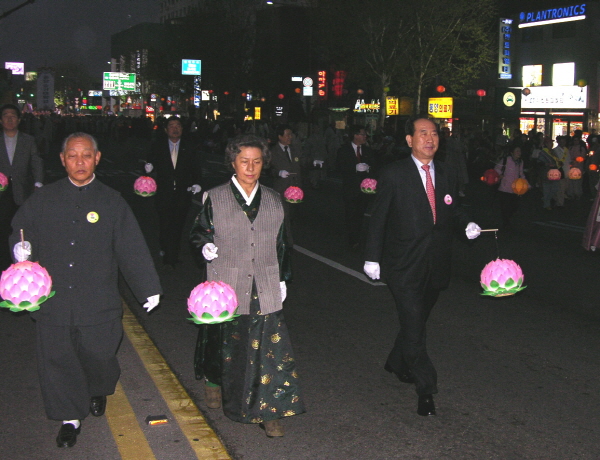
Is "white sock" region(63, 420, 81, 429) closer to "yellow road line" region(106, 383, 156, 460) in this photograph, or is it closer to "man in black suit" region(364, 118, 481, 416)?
"yellow road line" region(106, 383, 156, 460)

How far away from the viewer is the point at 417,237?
5.26 metres

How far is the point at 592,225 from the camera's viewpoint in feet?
35.1

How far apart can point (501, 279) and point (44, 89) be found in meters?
65.2

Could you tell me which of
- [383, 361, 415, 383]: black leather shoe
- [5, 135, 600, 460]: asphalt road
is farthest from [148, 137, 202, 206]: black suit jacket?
[383, 361, 415, 383]: black leather shoe

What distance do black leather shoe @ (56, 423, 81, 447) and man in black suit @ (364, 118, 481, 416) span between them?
213 centimetres

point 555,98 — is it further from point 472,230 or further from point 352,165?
point 472,230

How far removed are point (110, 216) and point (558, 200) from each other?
16.4 meters

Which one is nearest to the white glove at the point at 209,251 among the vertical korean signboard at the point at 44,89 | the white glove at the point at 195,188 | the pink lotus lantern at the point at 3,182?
the pink lotus lantern at the point at 3,182

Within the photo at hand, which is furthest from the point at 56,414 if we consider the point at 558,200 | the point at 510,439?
the point at 558,200

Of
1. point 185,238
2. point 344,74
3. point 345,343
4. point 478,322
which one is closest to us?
point 345,343

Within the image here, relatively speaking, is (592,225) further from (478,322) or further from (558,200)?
(558,200)

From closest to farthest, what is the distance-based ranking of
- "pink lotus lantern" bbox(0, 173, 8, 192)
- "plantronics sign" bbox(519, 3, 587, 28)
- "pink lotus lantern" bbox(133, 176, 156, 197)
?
"pink lotus lantern" bbox(0, 173, 8, 192)
"pink lotus lantern" bbox(133, 176, 156, 197)
"plantronics sign" bbox(519, 3, 587, 28)

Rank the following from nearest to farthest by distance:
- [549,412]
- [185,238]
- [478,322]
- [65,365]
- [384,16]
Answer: [65,365] → [549,412] → [478,322] → [185,238] → [384,16]

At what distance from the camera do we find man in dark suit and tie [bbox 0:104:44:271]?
28.8 feet
